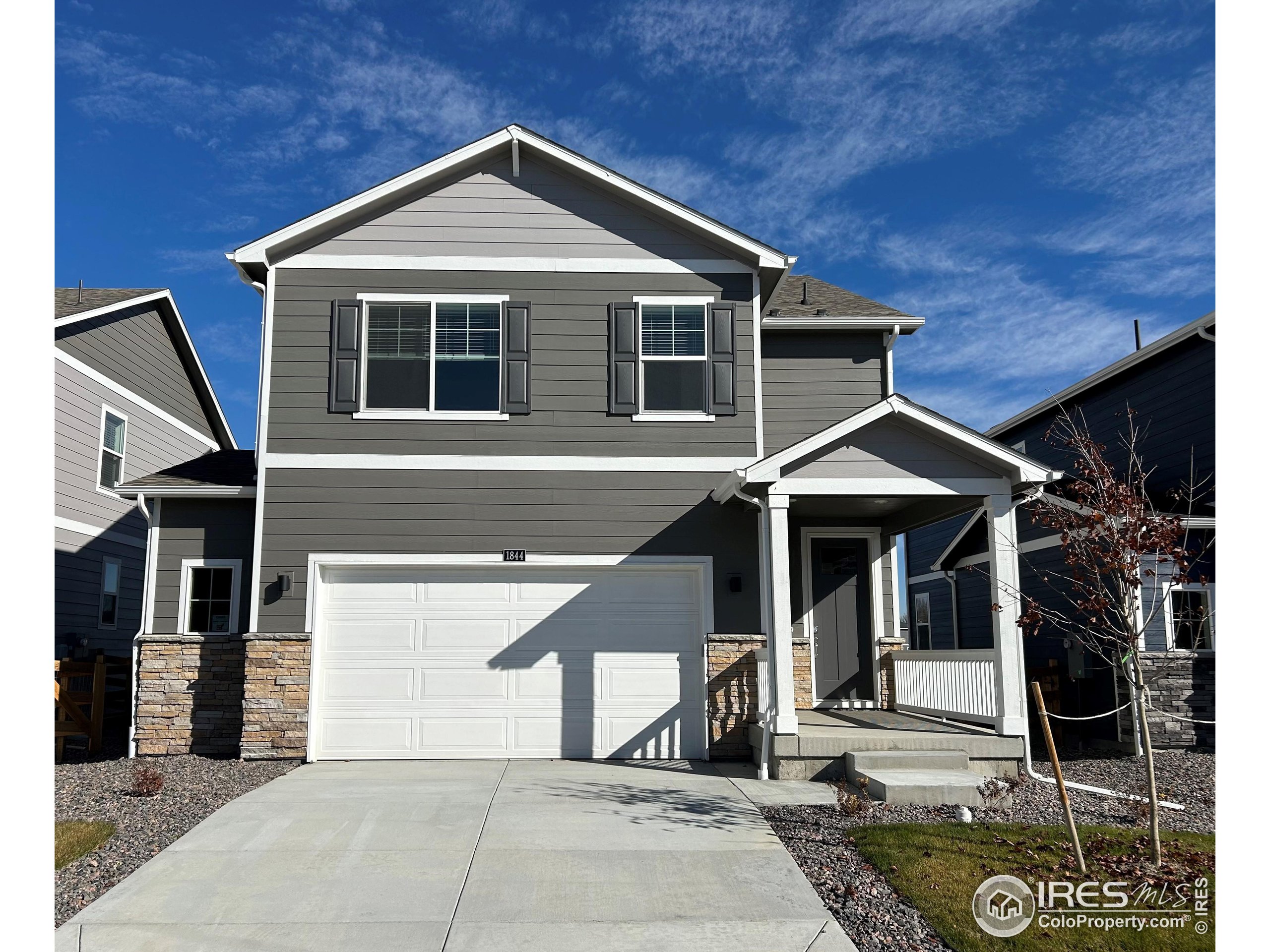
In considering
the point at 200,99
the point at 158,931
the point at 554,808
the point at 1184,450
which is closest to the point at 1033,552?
the point at 1184,450

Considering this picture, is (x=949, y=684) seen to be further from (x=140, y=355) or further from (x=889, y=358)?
(x=140, y=355)

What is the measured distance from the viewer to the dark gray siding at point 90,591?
47.6ft

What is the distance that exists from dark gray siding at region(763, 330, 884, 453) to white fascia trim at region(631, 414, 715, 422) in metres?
1.31

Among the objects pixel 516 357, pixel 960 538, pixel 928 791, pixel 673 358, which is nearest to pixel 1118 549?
pixel 928 791

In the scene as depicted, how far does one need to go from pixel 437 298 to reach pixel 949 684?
7405mm

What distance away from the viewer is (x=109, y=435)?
15961 millimetres

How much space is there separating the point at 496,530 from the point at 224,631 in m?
3.44

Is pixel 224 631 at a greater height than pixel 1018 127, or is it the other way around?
pixel 1018 127

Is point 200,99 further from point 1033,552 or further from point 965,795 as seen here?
point 1033,552

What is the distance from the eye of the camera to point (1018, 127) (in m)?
12.7

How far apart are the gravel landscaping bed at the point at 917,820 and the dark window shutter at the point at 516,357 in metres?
5.46

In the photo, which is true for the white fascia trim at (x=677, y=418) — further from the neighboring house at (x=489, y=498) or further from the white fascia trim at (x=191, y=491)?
the white fascia trim at (x=191, y=491)

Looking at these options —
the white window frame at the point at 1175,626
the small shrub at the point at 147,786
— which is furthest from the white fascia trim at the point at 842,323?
the small shrub at the point at 147,786
